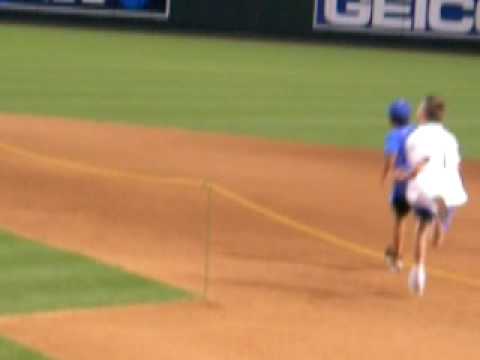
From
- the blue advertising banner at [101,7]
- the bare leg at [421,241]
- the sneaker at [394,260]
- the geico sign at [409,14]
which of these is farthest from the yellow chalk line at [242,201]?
the blue advertising banner at [101,7]

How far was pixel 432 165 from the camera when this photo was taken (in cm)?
1120

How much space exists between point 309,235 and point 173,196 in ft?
7.30

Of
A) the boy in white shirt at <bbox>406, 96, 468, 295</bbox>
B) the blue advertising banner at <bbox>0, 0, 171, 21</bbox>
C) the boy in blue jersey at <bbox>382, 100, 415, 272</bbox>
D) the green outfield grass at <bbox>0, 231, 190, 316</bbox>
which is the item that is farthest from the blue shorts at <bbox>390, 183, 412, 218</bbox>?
the blue advertising banner at <bbox>0, 0, 171, 21</bbox>

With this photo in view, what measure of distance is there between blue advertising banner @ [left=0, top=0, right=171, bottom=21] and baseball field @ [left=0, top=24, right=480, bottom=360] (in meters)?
10.1

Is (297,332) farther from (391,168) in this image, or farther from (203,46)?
(203,46)

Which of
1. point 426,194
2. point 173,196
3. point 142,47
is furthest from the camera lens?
point 142,47

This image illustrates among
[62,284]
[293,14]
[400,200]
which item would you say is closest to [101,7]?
[293,14]

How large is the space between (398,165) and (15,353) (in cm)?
343

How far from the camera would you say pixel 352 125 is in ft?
77.0

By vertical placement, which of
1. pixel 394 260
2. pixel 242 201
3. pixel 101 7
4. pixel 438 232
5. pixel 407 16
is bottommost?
pixel 101 7

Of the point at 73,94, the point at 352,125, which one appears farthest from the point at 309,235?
the point at 73,94

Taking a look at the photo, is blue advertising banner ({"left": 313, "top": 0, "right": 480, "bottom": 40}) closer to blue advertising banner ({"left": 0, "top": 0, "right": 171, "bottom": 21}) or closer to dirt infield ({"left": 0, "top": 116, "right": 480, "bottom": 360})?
blue advertising banner ({"left": 0, "top": 0, "right": 171, "bottom": 21})

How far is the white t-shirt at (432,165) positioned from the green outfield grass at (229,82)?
961 cm

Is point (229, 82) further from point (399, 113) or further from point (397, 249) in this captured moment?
point (399, 113)
